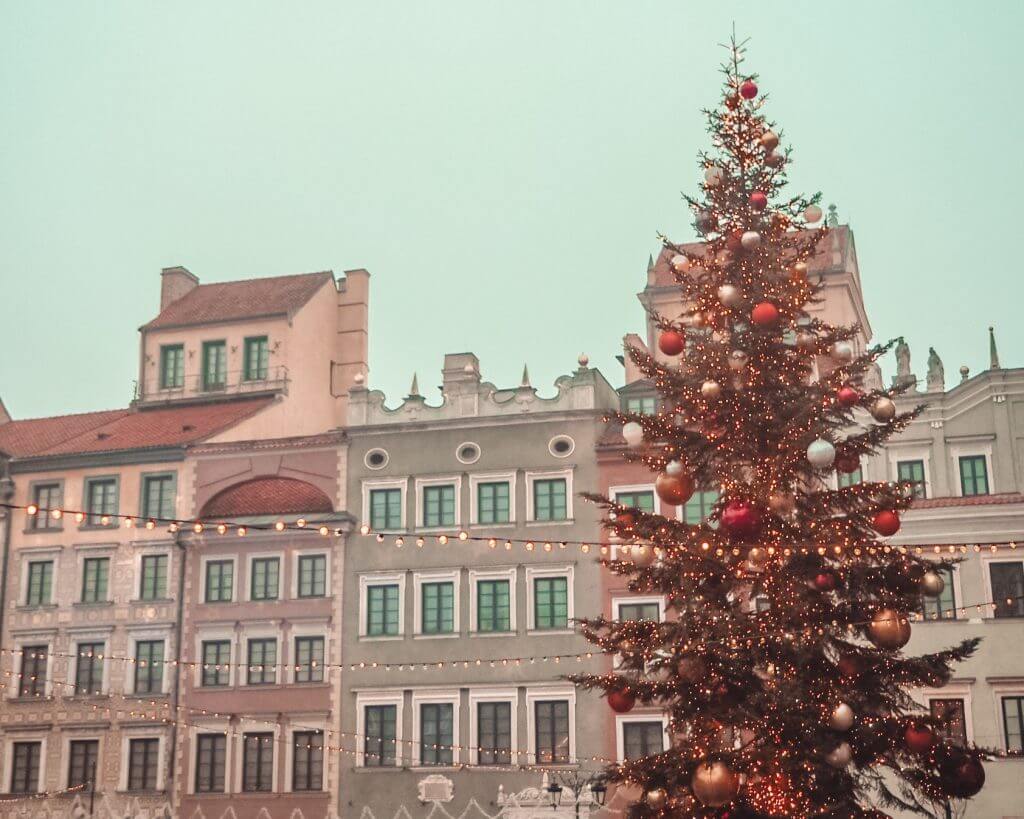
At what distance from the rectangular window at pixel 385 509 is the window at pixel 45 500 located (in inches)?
403

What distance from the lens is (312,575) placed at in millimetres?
42719

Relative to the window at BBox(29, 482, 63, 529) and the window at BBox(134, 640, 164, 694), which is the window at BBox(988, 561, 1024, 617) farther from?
the window at BBox(29, 482, 63, 529)

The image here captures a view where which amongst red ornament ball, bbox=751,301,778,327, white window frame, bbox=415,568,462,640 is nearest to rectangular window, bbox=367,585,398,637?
white window frame, bbox=415,568,462,640

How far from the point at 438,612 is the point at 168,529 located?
28.5ft

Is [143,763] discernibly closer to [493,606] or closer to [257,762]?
[257,762]

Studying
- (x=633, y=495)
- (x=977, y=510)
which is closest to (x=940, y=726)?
(x=977, y=510)

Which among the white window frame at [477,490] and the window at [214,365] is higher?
the window at [214,365]

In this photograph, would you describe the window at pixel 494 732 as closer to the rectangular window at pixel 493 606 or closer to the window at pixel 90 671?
the rectangular window at pixel 493 606

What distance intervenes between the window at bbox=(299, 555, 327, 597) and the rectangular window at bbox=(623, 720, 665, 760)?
388 inches

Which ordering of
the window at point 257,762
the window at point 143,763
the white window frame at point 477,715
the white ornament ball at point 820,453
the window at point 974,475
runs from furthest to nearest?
the window at point 143,763 → the window at point 257,762 → the white window frame at point 477,715 → the window at point 974,475 → the white ornament ball at point 820,453

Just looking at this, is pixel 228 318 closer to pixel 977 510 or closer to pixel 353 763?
pixel 353 763

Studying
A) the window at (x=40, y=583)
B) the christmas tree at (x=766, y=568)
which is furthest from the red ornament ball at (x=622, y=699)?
the window at (x=40, y=583)

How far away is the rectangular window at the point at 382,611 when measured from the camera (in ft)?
137

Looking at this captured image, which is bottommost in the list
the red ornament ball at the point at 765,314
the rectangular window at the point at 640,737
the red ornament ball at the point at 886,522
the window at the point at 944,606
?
the rectangular window at the point at 640,737
